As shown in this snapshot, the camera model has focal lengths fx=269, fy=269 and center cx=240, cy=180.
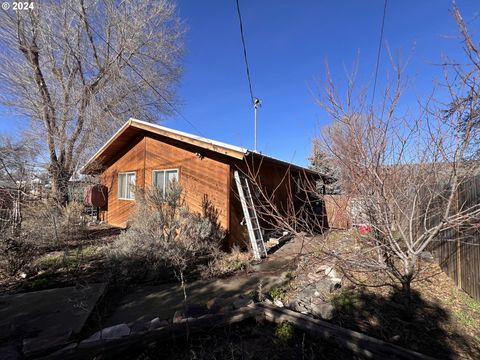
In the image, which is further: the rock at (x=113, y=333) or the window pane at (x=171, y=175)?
the window pane at (x=171, y=175)

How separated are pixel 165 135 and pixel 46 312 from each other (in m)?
5.50

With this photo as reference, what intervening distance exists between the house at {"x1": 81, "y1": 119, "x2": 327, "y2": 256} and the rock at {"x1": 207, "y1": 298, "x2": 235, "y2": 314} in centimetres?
203

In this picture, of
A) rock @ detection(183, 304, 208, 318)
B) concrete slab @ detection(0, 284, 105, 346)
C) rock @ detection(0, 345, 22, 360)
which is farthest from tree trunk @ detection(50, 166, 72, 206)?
rock @ detection(183, 304, 208, 318)

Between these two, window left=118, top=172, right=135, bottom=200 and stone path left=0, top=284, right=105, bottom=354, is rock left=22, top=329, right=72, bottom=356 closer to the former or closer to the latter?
stone path left=0, top=284, right=105, bottom=354

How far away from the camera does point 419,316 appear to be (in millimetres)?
3625

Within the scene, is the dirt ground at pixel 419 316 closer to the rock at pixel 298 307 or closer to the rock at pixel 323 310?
the rock at pixel 323 310

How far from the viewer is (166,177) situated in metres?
9.07

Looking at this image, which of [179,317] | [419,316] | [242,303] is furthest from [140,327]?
[419,316]

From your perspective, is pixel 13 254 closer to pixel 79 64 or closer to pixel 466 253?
pixel 466 253

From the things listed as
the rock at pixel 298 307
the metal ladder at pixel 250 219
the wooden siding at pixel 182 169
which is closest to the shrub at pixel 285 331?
the rock at pixel 298 307

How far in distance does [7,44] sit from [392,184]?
16703mm

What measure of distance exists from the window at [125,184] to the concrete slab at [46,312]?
6272 millimetres

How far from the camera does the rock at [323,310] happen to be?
3.49 m

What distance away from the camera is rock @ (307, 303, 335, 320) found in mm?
3488
